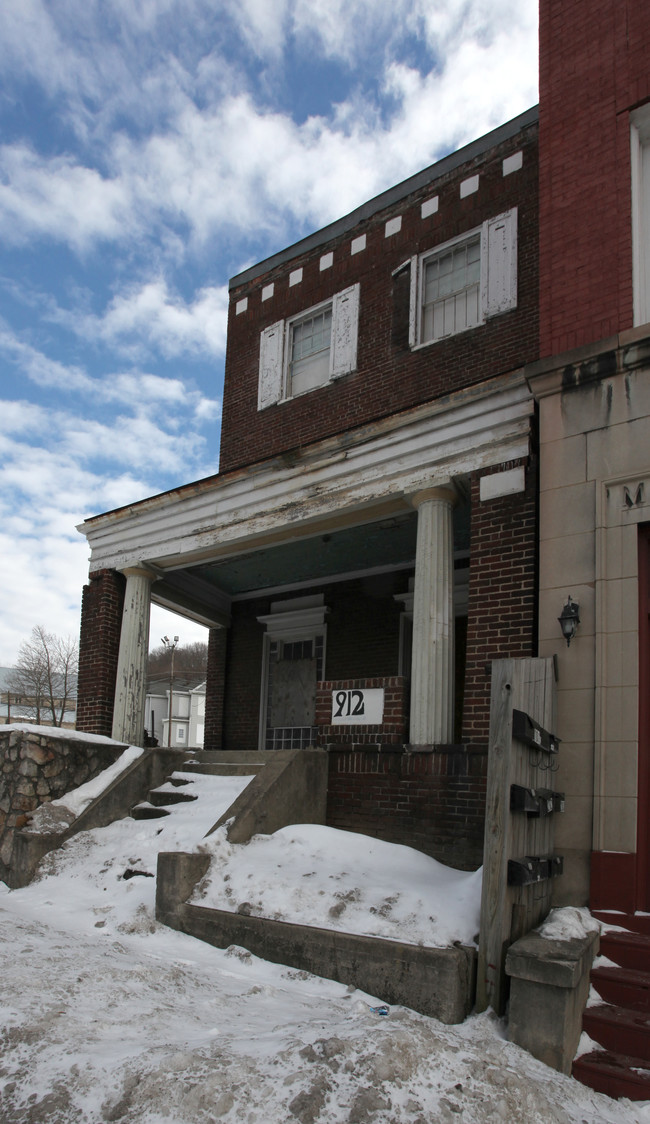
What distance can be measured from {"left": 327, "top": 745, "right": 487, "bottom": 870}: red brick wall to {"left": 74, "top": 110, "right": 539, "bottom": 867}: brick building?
0.02 m

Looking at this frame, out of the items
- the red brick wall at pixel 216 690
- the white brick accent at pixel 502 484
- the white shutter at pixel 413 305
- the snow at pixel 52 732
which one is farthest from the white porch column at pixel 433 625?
the red brick wall at pixel 216 690

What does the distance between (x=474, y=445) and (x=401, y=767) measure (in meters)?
3.08

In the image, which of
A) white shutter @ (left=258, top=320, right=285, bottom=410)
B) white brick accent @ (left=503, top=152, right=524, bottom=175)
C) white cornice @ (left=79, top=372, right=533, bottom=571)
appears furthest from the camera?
white shutter @ (left=258, top=320, right=285, bottom=410)

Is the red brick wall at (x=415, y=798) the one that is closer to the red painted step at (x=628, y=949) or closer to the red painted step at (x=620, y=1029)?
the red painted step at (x=628, y=949)

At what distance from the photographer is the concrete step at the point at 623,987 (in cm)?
461

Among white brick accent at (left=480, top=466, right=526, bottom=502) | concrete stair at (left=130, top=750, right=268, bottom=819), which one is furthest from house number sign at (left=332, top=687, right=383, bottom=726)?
white brick accent at (left=480, top=466, right=526, bottom=502)

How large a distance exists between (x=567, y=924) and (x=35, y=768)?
5761 mm

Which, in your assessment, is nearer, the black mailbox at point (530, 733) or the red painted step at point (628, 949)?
the black mailbox at point (530, 733)

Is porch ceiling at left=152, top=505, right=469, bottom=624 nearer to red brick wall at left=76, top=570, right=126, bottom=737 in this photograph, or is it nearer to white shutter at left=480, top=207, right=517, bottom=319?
red brick wall at left=76, top=570, right=126, bottom=737

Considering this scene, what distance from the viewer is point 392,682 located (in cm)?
797

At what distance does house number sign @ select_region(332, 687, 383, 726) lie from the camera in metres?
7.97

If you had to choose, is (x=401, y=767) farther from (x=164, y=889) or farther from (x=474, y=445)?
(x=474, y=445)

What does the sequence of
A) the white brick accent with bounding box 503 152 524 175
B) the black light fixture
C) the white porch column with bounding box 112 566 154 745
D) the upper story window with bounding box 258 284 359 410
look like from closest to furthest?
1. the black light fixture
2. the white brick accent with bounding box 503 152 524 175
3. the white porch column with bounding box 112 566 154 745
4. the upper story window with bounding box 258 284 359 410

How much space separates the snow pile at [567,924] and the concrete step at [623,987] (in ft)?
0.81
